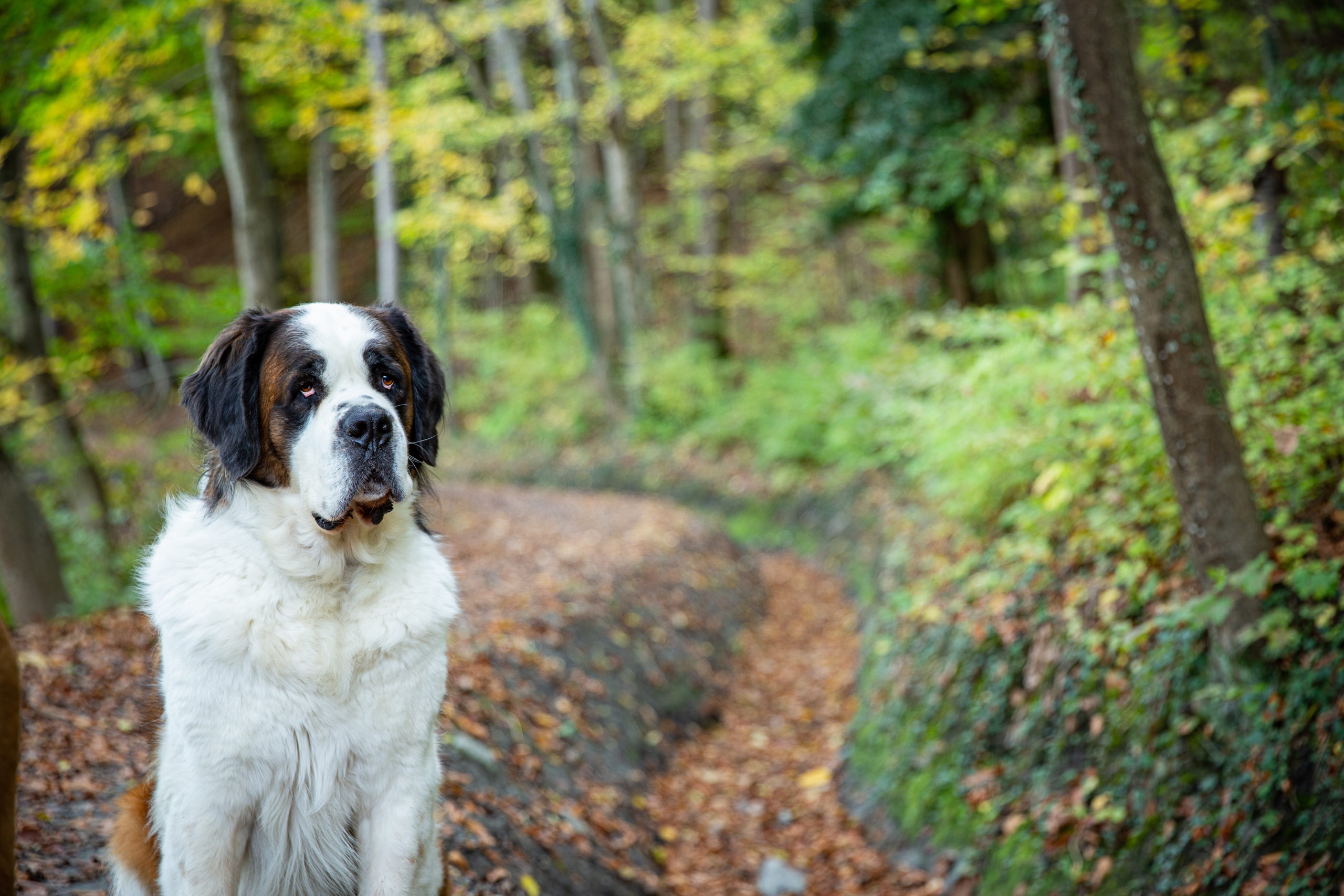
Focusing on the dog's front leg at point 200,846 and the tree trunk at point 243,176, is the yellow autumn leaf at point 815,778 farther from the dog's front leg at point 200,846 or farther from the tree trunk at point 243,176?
the tree trunk at point 243,176

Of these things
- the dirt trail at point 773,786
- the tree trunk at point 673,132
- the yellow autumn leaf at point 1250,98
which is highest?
the tree trunk at point 673,132

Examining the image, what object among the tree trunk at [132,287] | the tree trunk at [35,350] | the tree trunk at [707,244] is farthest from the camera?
the tree trunk at [707,244]

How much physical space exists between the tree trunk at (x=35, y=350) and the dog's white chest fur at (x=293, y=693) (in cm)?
770

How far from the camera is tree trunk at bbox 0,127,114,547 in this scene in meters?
8.48

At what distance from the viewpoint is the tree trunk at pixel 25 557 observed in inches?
298

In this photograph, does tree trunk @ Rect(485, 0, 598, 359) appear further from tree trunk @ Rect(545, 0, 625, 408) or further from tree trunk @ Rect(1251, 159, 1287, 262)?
tree trunk @ Rect(1251, 159, 1287, 262)

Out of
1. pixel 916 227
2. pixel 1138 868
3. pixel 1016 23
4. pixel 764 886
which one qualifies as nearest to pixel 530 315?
pixel 916 227

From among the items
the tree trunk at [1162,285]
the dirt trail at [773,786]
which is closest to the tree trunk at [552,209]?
the dirt trail at [773,786]

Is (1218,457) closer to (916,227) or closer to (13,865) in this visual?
(13,865)

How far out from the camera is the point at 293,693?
2438mm

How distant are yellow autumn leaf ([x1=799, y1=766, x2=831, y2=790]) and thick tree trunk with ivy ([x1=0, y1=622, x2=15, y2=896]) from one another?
16.5ft

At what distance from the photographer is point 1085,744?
4582 millimetres

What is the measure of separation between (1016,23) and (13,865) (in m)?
11.9

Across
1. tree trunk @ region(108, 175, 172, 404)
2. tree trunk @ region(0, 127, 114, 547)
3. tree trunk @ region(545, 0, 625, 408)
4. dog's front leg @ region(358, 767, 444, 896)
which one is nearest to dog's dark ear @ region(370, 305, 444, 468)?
dog's front leg @ region(358, 767, 444, 896)
